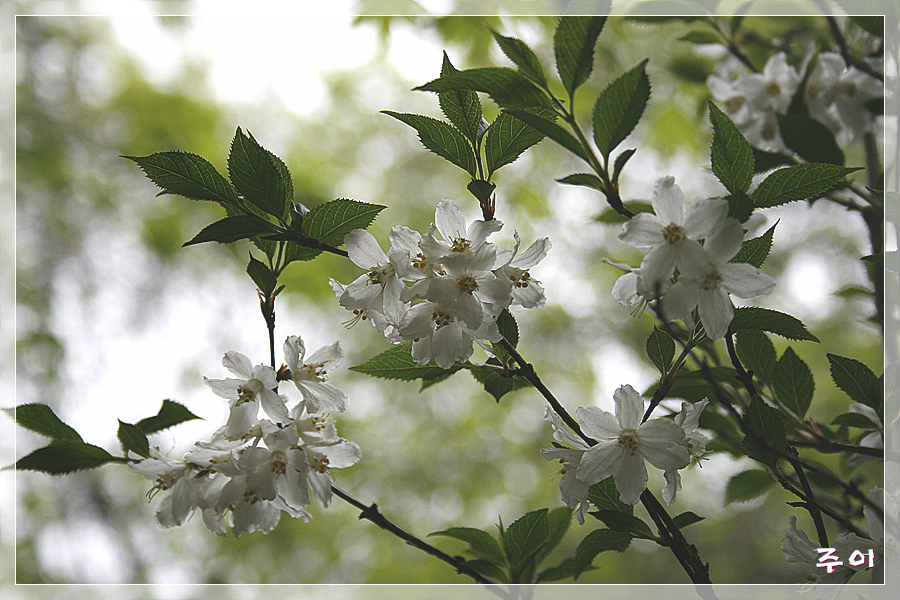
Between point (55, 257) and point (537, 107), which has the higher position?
point (537, 107)

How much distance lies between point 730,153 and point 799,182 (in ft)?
0.17

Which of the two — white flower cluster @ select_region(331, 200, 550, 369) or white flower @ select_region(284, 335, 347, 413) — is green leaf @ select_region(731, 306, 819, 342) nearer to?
white flower cluster @ select_region(331, 200, 550, 369)

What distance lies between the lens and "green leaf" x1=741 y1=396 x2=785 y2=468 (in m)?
0.49

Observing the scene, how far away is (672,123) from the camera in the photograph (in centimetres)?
271

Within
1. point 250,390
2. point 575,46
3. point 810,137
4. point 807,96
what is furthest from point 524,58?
point 807,96

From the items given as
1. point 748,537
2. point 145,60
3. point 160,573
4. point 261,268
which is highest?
point 145,60

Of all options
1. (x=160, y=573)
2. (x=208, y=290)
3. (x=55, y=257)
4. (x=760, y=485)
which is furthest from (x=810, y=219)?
(x=55, y=257)

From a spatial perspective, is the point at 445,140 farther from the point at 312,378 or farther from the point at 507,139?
the point at 312,378

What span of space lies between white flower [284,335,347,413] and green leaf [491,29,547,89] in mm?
315

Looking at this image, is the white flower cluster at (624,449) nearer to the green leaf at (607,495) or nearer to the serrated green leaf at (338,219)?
the green leaf at (607,495)

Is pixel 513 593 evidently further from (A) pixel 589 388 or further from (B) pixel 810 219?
(B) pixel 810 219

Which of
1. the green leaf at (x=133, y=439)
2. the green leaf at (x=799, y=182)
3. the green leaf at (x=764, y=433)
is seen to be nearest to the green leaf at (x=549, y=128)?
the green leaf at (x=799, y=182)

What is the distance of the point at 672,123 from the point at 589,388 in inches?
55.4

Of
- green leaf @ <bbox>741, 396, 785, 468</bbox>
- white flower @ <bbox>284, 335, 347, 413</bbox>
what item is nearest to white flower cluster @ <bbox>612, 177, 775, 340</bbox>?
green leaf @ <bbox>741, 396, 785, 468</bbox>
